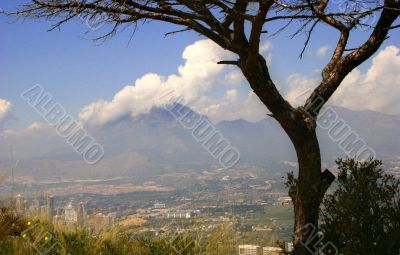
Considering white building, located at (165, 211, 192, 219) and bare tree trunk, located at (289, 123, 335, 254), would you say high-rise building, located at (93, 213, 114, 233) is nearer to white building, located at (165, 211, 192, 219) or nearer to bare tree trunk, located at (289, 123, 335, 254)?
white building, located at (165, 211, 192, 219)

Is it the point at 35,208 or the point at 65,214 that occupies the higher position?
the point at 35,208

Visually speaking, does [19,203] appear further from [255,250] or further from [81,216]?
[255,250]

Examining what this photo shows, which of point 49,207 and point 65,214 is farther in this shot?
point 49,207

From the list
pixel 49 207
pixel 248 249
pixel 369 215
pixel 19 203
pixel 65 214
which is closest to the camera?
pixel 369 215

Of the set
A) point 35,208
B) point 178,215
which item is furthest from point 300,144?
point 35,208

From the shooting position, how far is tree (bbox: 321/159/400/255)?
4539 mm

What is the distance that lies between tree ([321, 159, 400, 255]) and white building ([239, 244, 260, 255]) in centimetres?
277

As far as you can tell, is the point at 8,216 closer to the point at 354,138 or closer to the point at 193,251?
the point at 193,251

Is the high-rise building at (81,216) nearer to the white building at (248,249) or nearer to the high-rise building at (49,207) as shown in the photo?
the high-rise building at (49,207)

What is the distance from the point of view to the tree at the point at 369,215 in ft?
14.9

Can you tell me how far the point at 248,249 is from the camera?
7645 millimetres

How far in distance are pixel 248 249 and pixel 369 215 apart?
3.31m

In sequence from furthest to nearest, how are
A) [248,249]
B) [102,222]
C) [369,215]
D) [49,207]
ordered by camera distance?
[49,207] < [102,222] < [248,249] < [369,215]

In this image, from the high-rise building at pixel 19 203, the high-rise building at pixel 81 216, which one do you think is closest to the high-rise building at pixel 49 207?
the high-rise building at pixel 19 203
